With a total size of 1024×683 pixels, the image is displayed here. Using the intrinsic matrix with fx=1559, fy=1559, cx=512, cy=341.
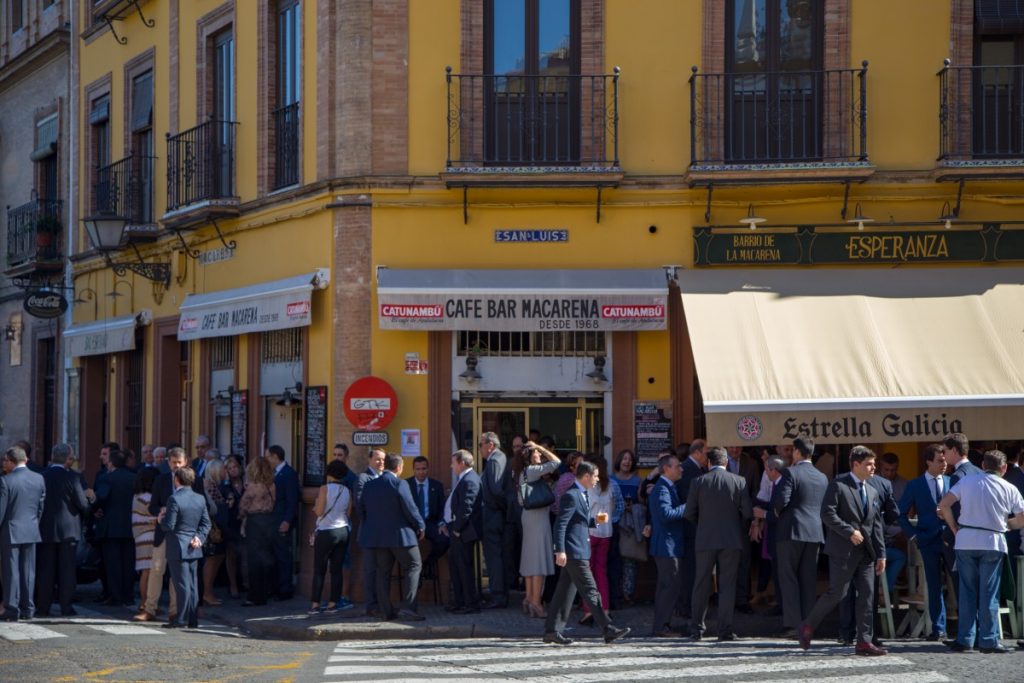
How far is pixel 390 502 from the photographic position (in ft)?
51.0

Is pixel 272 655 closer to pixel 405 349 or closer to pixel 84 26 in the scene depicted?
pixel 405 349

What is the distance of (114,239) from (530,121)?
7.28m

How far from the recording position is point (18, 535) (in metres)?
15.9

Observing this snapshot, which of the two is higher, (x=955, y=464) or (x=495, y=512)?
(x=955, y=464)

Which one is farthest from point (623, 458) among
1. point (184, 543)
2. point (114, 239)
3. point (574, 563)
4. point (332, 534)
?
point (114, 239)

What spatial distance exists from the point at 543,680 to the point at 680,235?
23.1 ft

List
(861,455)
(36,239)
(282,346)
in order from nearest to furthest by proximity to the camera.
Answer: (861,455) < (282,346) < (36,239)

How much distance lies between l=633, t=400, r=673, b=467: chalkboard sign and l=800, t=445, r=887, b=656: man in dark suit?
4044 mm

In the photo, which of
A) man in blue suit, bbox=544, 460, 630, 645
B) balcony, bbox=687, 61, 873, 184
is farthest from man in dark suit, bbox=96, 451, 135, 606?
balcony, bbox=687, 61, 873, 184

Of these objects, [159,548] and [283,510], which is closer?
[159,548]

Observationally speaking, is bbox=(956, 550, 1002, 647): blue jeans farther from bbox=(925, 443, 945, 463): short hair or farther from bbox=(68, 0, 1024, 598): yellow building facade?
bbox=(68, 0, 1024, 598): yellow building facade

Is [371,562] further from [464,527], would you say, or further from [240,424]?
[240,424]

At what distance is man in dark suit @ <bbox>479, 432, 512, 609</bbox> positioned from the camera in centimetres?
1594

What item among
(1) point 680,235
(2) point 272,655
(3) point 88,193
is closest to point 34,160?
(3) point 88,193
